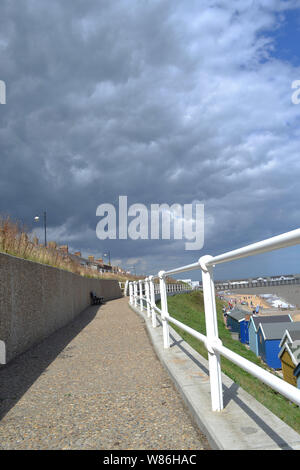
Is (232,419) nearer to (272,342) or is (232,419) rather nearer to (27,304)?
(27,304)

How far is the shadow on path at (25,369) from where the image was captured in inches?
177

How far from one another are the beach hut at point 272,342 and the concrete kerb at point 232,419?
29929 mm

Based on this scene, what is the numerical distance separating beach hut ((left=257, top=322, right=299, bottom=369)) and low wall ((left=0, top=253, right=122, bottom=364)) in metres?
24.8

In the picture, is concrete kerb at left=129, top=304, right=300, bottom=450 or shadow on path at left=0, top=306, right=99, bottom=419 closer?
concrete kerb at left=129, top=304, right=300, bottom=450

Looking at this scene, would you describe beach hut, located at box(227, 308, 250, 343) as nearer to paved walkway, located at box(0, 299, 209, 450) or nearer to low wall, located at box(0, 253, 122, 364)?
low wall, located at box(0, 253, 122, 364)

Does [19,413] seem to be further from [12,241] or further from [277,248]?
[12,241]

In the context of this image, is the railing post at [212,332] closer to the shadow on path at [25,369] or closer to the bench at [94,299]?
the shadow on path at [25,369]

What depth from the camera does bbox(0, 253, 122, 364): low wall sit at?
629 centimetres

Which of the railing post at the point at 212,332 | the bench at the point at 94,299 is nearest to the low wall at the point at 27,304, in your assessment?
the railing post at the point at 212,332

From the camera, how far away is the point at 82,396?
4371 mm

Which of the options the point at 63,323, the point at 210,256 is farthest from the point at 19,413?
the point at 63,323

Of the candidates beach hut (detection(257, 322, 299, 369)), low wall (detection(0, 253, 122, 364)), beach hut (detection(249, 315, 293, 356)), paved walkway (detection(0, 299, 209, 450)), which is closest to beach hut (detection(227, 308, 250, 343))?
beach hut (detection(249, 315, 293, 356))

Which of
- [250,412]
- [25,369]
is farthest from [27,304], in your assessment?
[250,412]
